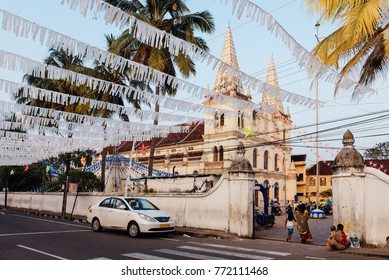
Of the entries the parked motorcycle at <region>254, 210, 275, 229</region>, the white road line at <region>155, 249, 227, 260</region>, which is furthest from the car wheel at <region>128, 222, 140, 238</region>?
the parked motorcycle at <region>254, 210, 275, 229</region>

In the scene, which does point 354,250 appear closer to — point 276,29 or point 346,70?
point 346,70

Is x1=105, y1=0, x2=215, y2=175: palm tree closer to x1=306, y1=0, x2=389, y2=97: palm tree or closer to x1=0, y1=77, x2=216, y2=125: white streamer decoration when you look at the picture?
x1=0, y1=77, x2=216, y2=125: white streamer decoration

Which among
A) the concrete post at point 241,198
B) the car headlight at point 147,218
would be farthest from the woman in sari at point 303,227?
the car headlight at point 147,218

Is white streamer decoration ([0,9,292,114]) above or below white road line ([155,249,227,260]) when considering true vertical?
above

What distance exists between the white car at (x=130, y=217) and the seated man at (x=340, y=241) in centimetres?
590

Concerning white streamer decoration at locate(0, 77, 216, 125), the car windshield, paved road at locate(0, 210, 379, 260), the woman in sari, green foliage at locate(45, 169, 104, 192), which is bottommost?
paved road at locate(0, 210, 379, 260)

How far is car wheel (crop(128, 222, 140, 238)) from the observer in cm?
1354

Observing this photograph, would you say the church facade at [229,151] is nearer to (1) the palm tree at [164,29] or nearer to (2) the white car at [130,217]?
(1) the palm tree at [164,29]

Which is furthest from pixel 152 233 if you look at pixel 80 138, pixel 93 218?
pixel 80 138

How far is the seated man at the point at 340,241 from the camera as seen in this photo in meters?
11.4

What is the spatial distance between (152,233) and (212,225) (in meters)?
3.07

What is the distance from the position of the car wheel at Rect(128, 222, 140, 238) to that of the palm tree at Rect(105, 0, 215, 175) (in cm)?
735

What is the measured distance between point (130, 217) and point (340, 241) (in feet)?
24.4

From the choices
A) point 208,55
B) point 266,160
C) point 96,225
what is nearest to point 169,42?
point 208,55
